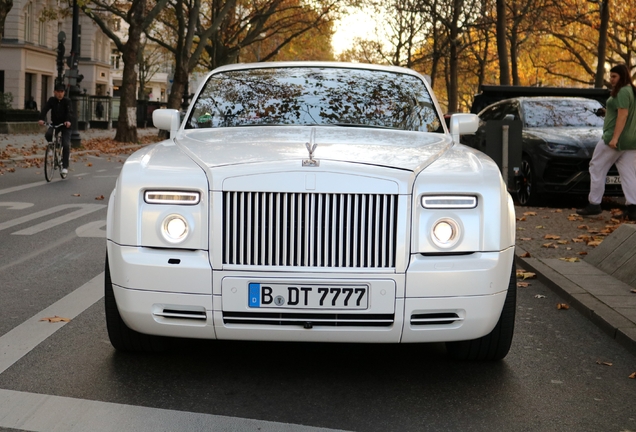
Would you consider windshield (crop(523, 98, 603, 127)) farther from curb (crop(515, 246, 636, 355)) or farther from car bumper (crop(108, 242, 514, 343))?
car bumper (crop(108, 242, 514, 343))

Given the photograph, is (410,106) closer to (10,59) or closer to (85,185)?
(85,185)

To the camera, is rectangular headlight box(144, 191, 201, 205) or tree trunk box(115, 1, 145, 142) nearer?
rectangular headlight box(144, 191, 201, 205)

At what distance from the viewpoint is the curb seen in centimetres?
592

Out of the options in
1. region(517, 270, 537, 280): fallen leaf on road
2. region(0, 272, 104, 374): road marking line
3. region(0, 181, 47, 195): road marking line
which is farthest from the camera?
region(0, 181, 47, 195): road marking line

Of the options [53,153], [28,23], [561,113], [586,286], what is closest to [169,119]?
[586,286]

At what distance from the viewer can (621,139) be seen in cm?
1200

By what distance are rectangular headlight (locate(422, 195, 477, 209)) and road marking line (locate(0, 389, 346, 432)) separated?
117 cm

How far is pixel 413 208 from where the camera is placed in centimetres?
452

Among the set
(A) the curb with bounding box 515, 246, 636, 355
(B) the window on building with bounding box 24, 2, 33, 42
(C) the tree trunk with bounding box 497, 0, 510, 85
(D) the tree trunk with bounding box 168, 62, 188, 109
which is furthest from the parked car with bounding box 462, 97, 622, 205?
(B) the window on building with bounding box 24, 2, 33, 42

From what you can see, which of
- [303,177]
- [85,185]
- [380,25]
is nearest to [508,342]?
[303,177]

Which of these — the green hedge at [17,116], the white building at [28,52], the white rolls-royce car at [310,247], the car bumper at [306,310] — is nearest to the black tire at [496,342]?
the white rolls-royce car at [310,247]

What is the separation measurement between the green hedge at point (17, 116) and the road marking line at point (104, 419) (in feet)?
111

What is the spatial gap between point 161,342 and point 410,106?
2.26 metres

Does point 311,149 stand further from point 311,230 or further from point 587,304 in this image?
point 587,304
